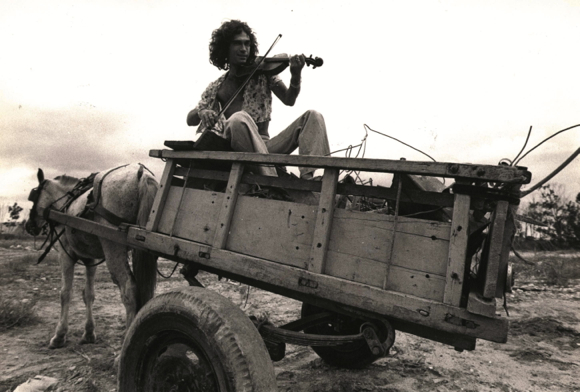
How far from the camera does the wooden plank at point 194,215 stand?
212 cm

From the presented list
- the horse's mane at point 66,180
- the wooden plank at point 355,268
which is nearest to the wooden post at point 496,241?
the wooden plank at point 355,268

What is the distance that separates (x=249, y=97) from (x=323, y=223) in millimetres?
1925

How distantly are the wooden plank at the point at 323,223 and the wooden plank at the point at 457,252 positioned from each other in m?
0.52

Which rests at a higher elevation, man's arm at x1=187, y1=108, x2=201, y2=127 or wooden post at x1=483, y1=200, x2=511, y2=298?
man's arm at x1=187, y1=108, x2=201, y2=127

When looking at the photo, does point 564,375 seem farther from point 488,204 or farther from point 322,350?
point 488,204

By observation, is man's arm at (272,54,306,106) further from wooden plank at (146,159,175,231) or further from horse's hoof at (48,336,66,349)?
horse's hoof at (48,336,66,349)

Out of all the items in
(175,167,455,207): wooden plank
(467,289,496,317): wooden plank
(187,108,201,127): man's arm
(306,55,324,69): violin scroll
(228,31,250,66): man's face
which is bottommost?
(467,289,496,317): wooden plank

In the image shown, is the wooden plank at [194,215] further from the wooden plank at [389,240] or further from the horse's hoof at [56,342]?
the horse's hoof at [56,342]

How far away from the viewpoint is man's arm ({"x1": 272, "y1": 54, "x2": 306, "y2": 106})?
2742mm

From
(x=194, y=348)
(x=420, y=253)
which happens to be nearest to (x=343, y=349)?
(x=194, y=348)

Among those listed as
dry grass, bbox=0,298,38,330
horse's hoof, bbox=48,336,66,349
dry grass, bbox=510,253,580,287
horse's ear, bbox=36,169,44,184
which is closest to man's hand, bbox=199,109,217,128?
horse's ear, bbox=36,169,44,184

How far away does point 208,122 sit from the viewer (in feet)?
9.12

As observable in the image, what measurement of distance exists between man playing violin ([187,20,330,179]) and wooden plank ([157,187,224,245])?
619 mm

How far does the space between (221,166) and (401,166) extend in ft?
4.22
